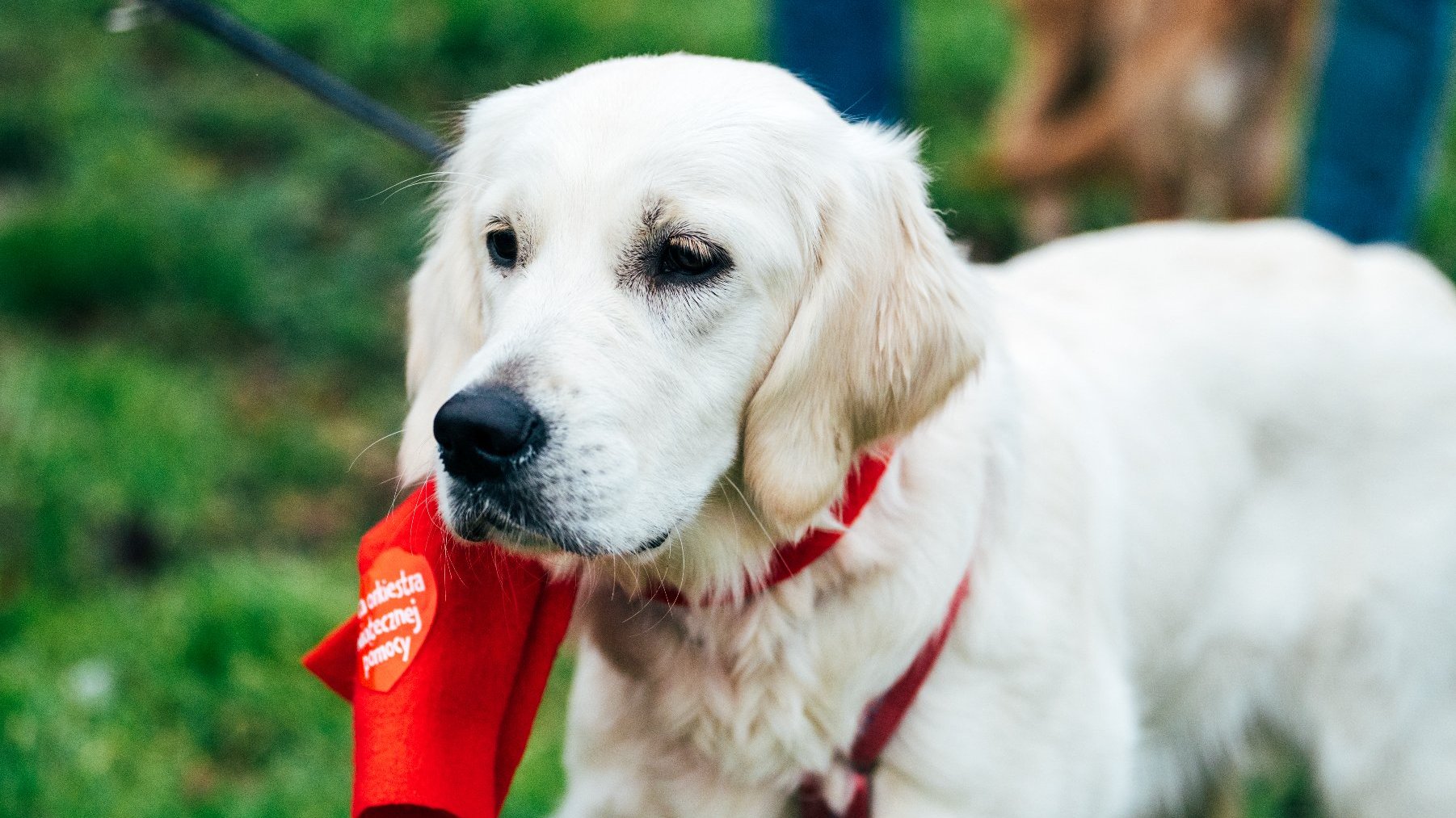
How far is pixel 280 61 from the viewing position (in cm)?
220

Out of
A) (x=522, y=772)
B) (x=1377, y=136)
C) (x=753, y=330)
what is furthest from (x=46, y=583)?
(x=1377, y=136)

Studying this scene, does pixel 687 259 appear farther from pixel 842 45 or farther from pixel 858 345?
pixel 842 45

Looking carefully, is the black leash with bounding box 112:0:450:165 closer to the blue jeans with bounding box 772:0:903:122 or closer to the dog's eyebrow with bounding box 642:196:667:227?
the dog's eyebrow with bounding box 642:196:667:227

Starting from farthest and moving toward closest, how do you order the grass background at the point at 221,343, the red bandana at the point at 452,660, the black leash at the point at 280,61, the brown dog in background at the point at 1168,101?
the brown dog in background at the point at 1168,101 → the grass background at the point at 221,343 → the black leash at the point at 280,61 → the red bandana at the point at 452,660

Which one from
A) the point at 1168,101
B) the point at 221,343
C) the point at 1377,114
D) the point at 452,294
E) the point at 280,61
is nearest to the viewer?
the point at 452,294

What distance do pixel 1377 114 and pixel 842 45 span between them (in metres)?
1.40

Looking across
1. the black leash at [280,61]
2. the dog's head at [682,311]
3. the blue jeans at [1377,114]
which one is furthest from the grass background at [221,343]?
the dog's head at [682,311]

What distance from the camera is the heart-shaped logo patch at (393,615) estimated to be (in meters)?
1.80

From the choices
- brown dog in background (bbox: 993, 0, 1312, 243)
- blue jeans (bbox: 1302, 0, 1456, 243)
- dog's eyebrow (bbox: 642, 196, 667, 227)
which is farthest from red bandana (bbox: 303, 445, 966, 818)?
brown dog in background (bbox: 993, 0, 1312, 243)

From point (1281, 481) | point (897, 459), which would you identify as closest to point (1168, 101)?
point (1281, 481)

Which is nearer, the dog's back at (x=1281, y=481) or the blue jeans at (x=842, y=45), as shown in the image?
the dog's back at (x=1281, y=481)

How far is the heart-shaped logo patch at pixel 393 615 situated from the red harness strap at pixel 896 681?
34 centimetres

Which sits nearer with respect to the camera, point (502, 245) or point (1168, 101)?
point (502, 245)

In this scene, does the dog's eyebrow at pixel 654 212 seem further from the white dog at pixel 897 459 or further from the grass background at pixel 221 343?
the grass background at pixel 221 343
